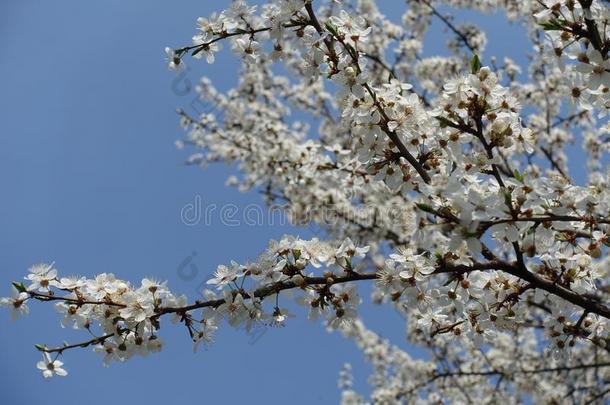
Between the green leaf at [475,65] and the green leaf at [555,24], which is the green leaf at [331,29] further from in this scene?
the green leaf at [555,24]

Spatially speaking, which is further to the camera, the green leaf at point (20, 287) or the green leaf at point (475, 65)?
the green leaf at point (20, 287)

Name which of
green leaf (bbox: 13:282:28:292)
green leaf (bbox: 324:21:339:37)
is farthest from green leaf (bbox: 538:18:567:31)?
green leaf (bbox: 13:282:28:292)

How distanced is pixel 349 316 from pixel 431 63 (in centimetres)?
770

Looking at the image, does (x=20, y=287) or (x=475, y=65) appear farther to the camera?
(x=20, y=287)

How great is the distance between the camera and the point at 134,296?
120 inches

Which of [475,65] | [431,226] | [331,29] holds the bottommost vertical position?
[431,226]

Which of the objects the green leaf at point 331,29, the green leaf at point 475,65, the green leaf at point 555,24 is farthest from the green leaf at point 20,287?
the green leaf at point 555,24

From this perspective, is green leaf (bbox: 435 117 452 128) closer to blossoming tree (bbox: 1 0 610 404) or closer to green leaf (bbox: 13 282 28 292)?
blossoming tree (bbox: 1 0 610 404)

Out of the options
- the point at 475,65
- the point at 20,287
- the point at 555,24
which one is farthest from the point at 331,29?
the point at 20,287

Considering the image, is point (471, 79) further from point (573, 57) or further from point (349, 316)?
point (349, 316)

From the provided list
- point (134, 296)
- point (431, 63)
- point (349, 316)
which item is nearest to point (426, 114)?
point (349, 316)

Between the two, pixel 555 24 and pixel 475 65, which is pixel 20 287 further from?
pixel 555 24

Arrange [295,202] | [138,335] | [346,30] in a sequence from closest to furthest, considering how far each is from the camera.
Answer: [138,335] < [346,30] < [295,202]

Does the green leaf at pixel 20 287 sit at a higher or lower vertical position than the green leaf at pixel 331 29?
lower
